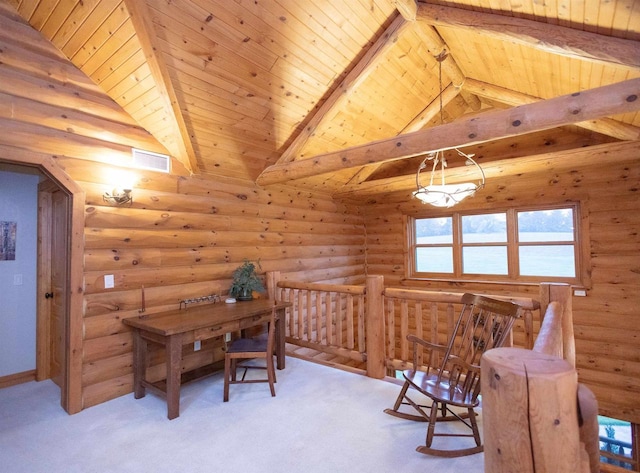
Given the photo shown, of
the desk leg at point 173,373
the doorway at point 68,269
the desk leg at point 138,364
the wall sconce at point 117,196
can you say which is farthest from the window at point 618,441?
the wall sconce at point 117,196

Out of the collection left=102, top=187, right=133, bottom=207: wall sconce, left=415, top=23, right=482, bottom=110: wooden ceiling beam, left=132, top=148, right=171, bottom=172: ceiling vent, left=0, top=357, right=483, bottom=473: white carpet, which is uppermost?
left=415, top=23, right=482, bottom=110: wooden ceiling beam

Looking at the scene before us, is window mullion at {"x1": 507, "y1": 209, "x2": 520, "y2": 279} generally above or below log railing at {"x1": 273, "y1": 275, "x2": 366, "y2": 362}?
above

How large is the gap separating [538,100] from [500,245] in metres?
2.69

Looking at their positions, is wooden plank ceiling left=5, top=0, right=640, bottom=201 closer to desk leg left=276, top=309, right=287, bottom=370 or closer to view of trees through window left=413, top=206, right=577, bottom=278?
view of trees through window left=413, top=206, right=577, bottom=278

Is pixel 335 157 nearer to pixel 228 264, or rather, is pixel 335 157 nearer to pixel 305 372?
pixel 228 264

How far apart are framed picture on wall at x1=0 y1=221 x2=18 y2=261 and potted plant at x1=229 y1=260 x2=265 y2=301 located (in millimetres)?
2316

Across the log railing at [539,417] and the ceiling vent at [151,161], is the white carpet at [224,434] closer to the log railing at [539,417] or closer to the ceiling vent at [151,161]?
the log railing at [539,417]

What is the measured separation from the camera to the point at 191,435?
2.47m

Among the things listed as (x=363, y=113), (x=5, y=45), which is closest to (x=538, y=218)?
(x=363, y=113)

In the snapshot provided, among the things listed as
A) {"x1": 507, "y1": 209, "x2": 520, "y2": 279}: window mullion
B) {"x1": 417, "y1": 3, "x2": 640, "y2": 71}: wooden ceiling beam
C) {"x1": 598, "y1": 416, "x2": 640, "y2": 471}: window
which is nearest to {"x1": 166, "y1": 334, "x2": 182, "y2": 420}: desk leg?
{"x1": 417, "y1": 3, "x2": 640, "y2": 71}: wooden ceiling beam

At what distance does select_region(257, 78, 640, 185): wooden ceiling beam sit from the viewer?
2178 mm

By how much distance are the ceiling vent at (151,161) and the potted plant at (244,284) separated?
4.67 feet

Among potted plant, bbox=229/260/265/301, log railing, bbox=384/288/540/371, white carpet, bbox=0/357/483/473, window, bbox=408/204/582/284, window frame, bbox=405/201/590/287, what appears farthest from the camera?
window, bbox=408/204/582/284

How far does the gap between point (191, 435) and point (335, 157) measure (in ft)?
9.66
